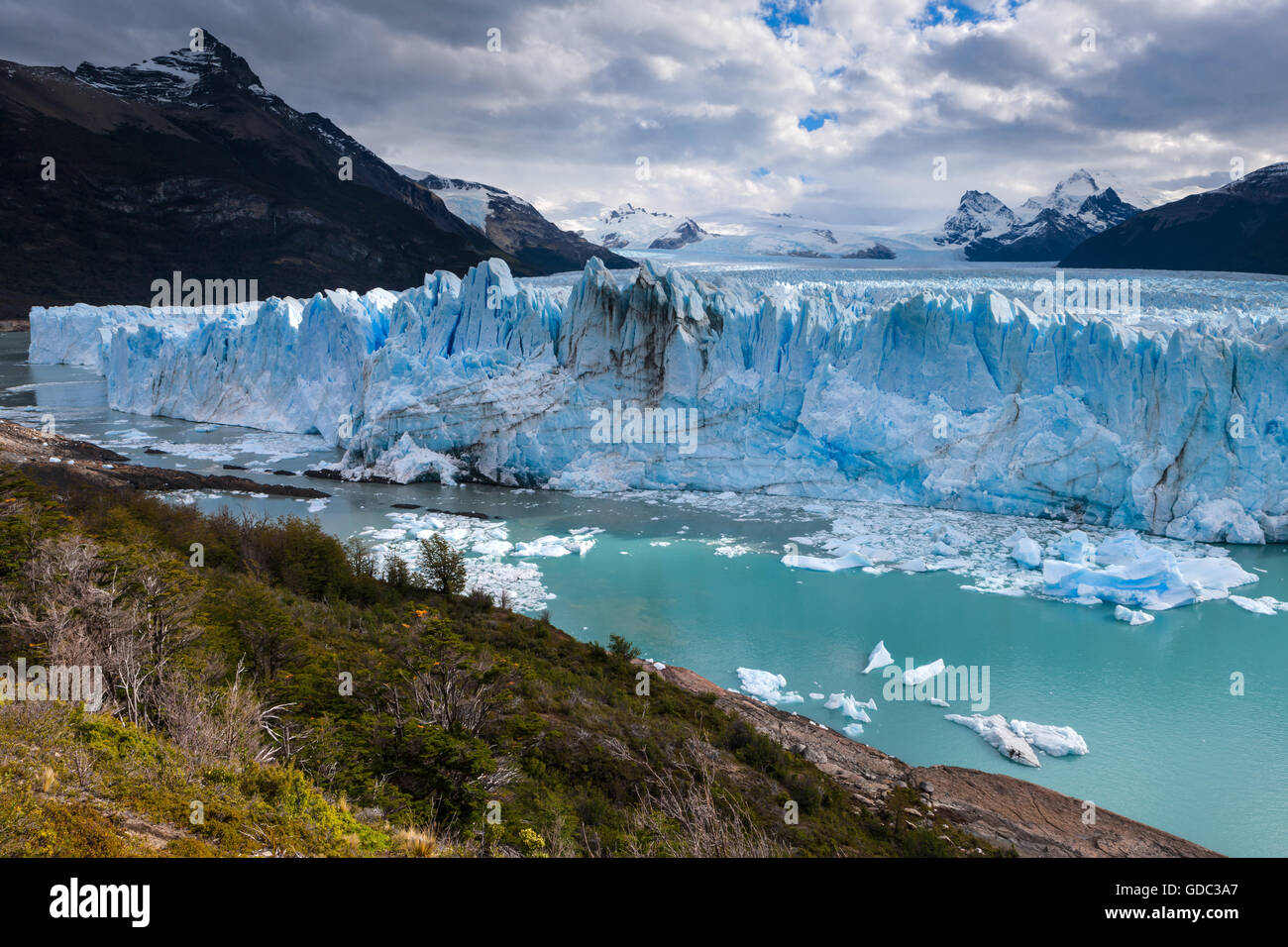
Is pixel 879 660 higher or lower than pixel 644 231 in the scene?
lower

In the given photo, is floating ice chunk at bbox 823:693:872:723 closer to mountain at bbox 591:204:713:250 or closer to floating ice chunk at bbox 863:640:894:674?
floating ice chunk at bbox 863:640:894:674

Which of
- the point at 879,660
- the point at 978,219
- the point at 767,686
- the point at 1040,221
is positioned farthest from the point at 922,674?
the point at 978,219

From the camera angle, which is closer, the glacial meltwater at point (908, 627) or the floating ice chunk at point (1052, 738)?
the glacial meltwater at point (908, 627)

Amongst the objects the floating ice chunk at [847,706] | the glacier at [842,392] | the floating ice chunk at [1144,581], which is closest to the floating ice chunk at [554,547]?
the glacier at [842,392]

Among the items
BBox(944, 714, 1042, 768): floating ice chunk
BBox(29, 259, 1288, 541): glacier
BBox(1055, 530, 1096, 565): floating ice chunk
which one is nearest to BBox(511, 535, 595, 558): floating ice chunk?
BBox(29, 259, 1288, 541): glacier

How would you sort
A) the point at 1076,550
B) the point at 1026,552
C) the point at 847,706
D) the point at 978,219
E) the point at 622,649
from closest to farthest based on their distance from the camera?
1. the point at 847,706
2. the point at 622,649
3. the point at 1076,550
4. the point at 1026,552
5. the point at 978,219

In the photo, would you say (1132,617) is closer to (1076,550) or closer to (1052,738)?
(1076,550)

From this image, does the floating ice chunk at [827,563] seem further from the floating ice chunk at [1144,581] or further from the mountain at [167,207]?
the mountain at [167,207]
